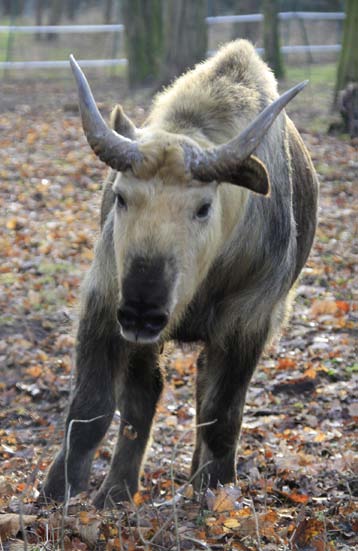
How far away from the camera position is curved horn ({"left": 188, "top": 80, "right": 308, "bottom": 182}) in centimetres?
443

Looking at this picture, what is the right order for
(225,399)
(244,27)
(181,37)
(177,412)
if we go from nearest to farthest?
(225,399) → (177,412) → (181,37) → (244,27)

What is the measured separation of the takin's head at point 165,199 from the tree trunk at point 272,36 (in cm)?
1719

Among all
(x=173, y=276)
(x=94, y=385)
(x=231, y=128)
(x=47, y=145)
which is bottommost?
(x=47, y=145)

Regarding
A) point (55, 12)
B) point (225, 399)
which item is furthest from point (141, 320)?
point (55, 12)

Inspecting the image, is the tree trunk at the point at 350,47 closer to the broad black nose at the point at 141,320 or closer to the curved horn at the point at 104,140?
the curved horn at the point at 104,140

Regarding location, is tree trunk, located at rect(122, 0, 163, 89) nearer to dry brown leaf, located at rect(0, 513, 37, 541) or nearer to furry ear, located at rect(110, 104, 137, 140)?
furry ear, located at rect(110, 104, 137, 140)

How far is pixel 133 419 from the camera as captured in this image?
5.80 meters

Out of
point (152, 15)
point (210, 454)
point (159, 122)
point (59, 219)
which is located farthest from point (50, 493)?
point (152, 15)

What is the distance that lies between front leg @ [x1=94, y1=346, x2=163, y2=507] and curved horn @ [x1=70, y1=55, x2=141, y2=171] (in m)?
1.43

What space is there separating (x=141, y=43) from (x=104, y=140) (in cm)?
1668

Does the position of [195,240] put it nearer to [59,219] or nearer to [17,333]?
[17,333]

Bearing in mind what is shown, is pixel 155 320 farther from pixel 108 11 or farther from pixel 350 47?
pixel 108 11

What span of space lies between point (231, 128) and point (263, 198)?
0.39 meters

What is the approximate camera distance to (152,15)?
21.1 meters
